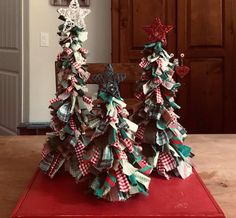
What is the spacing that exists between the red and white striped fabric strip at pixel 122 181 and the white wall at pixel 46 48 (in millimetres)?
2434

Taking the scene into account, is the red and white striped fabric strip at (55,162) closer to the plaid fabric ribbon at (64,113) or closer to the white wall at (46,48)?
the plaid fabric ribbon at (64,113)

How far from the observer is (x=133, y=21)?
8.86ft

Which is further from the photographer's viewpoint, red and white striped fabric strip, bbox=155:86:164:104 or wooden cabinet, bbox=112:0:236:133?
wooden cabinet, bbox=112:0:236:133

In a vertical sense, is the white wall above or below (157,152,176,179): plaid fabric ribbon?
above

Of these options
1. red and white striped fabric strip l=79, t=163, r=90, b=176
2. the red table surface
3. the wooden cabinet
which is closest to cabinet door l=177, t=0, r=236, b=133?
the wooden cabinet

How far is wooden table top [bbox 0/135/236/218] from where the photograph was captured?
0.88m

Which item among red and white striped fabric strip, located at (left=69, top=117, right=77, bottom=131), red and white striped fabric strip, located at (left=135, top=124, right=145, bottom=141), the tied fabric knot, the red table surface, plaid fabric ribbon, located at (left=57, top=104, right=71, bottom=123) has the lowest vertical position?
the red table surface

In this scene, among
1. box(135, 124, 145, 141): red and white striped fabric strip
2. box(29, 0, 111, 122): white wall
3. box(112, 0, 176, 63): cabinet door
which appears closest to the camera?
box(135, 124, 145, 141): red and white striped fabric strip

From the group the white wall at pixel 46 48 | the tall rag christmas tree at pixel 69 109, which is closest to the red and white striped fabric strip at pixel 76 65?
the tall rag christmas tree at pixel 69 109

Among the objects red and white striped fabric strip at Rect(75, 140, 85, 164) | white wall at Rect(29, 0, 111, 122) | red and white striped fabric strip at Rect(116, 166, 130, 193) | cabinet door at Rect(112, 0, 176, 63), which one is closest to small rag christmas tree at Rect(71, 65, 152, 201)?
red and white striped fabric strip at Rect(116, 166, 130, 193)

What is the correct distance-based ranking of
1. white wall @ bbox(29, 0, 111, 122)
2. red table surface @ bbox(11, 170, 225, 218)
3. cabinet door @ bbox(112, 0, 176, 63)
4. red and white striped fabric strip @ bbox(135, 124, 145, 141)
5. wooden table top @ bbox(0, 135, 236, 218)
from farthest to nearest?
white wall @ bbox(29, 0, 111, 122) < cabinet door @ bbox(112, 0, 176, 63) < red and white striped fabric strip @ bbox(135, 124, 145, 141) < wooden table top @ bbox(0, 135, 236, 218) < red table surface @ bbox(11, 170, 225, 218)

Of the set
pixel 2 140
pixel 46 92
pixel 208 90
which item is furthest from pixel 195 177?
pixel 46 92

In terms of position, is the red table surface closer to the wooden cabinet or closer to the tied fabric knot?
the tied fabric knot

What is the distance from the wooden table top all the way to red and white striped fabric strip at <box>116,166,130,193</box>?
0.20 meters
